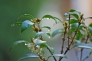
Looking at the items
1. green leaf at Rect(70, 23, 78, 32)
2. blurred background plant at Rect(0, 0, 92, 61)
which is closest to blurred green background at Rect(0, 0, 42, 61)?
blurred background plant at Rect(0, 0, 92, 61)

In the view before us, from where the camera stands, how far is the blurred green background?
1060 millimetres

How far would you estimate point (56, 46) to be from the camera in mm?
1228

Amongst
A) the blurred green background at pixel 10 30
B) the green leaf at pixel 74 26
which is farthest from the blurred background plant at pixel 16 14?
the green leaf at pixel 74 26

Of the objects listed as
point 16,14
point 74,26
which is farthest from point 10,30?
point 74,26

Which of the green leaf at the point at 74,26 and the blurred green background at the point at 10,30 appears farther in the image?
the blurred green background at the point at 10,30

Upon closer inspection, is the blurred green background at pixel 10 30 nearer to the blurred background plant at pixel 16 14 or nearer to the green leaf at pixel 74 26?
the blurred background plant at pixel 16 14

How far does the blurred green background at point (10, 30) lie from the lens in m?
1.06

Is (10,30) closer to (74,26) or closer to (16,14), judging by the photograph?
(16,14)

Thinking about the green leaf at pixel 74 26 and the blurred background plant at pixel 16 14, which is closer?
the green leaf at pixel 74 26

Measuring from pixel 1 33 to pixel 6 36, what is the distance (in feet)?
0.14

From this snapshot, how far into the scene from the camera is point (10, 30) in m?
1.10

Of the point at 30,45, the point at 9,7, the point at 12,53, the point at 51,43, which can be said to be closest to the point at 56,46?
the point at 51,43

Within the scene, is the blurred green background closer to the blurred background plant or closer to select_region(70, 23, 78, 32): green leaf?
the blurred background plant

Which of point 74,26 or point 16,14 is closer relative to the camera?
point 74,26
